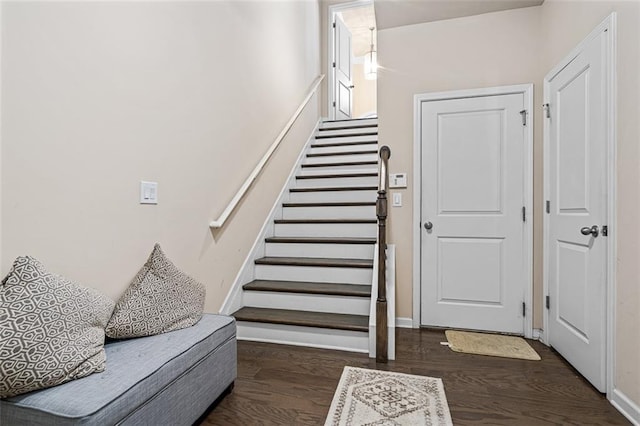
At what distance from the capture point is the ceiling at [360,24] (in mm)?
5877

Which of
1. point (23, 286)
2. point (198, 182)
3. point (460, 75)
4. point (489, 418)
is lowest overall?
point (489, 418)

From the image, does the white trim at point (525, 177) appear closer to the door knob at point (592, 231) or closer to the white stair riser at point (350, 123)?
the door knob at point (592, 231)

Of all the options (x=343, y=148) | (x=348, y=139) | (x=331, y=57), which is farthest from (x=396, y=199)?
(x=331, y=57)

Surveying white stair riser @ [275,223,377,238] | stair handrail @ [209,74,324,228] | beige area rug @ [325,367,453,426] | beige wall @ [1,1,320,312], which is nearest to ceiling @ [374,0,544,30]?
beige wall @ [1,1,320,312]

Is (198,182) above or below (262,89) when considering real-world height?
below

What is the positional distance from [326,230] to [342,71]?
372 centimetres

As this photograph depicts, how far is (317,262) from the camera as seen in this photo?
2.81 metres

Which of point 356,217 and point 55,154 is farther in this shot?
point 356,217

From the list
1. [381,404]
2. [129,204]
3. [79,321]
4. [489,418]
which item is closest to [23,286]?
[79,321]

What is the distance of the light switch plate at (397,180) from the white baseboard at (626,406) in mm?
1803

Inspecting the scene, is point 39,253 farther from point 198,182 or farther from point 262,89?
point 262,89

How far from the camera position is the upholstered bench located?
3.26 ft

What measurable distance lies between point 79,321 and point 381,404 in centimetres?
135

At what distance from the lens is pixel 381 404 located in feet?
5.41
